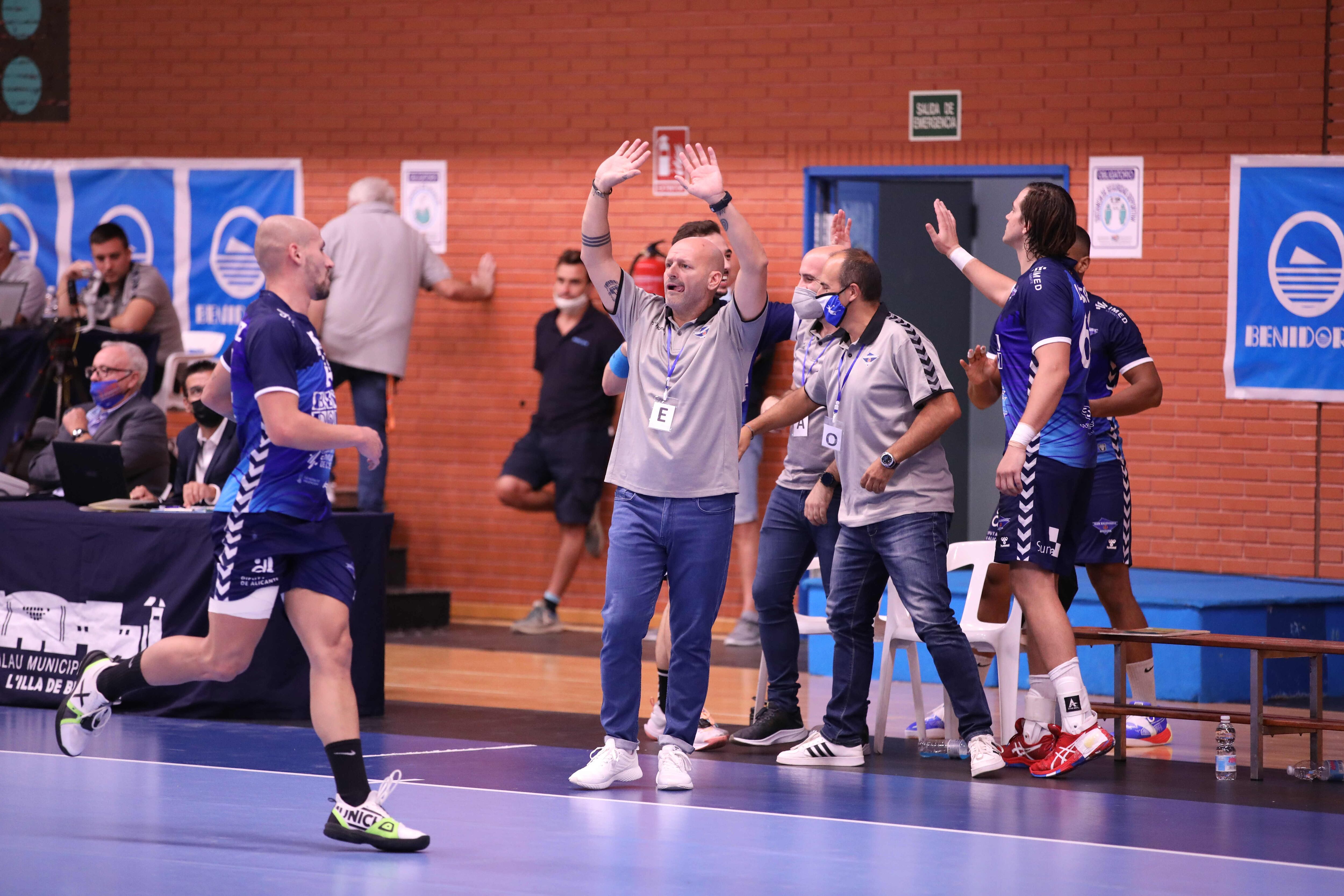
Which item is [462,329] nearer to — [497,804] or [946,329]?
[946,329]

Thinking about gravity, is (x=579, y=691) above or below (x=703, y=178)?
below

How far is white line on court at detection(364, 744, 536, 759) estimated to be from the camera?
5988mm

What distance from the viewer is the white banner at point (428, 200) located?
34.0 ft

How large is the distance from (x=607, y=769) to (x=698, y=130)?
526 cm

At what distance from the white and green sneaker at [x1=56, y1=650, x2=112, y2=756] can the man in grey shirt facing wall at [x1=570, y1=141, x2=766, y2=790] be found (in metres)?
1.48

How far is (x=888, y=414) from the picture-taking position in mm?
5836

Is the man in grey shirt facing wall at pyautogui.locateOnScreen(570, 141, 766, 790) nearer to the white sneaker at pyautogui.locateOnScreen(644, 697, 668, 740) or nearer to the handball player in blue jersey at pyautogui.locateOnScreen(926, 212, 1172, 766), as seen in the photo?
the white sneaker at pyautogui.locateOnScreen(644, 697, 668, 740)

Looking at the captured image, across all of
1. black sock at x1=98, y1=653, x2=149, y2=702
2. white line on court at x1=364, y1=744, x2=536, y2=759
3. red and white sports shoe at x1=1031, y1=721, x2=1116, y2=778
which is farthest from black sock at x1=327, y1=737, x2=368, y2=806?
red and white sports shoe at x1=1031, y1=721, x2=1116, y2=778

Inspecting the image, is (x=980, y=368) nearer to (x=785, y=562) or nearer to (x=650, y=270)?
(x=785, y=562)

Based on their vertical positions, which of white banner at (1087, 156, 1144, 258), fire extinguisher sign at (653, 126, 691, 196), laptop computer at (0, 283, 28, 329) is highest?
fire extinguisher sign at (653, 126, 691, 196)

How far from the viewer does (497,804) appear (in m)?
5.15

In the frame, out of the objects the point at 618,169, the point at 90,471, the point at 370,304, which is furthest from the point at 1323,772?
the point at 370,304

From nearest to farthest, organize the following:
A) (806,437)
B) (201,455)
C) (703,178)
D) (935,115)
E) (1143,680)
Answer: (703,178) < (806,437) < (1143,680) < (201,455) < (935,115)

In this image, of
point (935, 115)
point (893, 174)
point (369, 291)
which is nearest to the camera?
point (935, 115)
